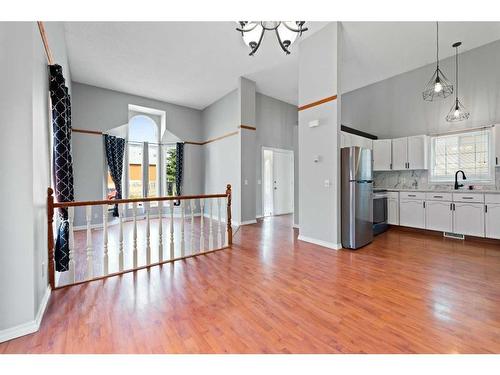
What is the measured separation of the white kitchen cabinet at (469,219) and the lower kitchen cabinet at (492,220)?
6 centimetres

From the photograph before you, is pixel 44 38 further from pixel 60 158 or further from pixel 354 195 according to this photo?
pixel 354 195

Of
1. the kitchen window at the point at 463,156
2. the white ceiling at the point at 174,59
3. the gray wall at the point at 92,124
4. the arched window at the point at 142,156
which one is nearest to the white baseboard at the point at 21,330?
the white ceiling at the point at 174,59

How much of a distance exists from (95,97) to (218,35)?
401cm

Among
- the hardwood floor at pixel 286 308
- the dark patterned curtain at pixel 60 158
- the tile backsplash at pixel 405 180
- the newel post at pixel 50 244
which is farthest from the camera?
the tile backsplash at pixel 405 180

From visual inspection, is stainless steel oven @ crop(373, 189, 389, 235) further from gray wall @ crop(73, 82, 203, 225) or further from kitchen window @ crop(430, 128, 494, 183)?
gray wall @ crop(73, 82, 203, 225)

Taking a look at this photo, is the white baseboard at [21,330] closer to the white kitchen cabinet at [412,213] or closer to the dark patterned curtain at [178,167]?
the dark patterned curtain at [178,167]

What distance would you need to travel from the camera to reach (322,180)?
372 cm

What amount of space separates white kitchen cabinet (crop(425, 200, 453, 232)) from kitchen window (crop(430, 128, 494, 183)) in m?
0.70

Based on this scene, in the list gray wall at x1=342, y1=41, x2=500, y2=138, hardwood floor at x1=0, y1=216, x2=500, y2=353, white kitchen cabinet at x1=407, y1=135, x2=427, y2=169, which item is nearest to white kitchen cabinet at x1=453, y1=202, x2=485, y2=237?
hardwood floor at x1=0, y1=216, x2=500, y2=353

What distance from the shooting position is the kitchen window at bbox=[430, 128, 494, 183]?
163 inches

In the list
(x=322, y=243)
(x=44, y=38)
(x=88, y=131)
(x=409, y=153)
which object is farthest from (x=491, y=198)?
(x=88, y=131)

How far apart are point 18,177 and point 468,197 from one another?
608 cm

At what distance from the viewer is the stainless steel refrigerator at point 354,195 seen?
11.3 ft

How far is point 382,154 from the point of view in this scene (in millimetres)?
5176
